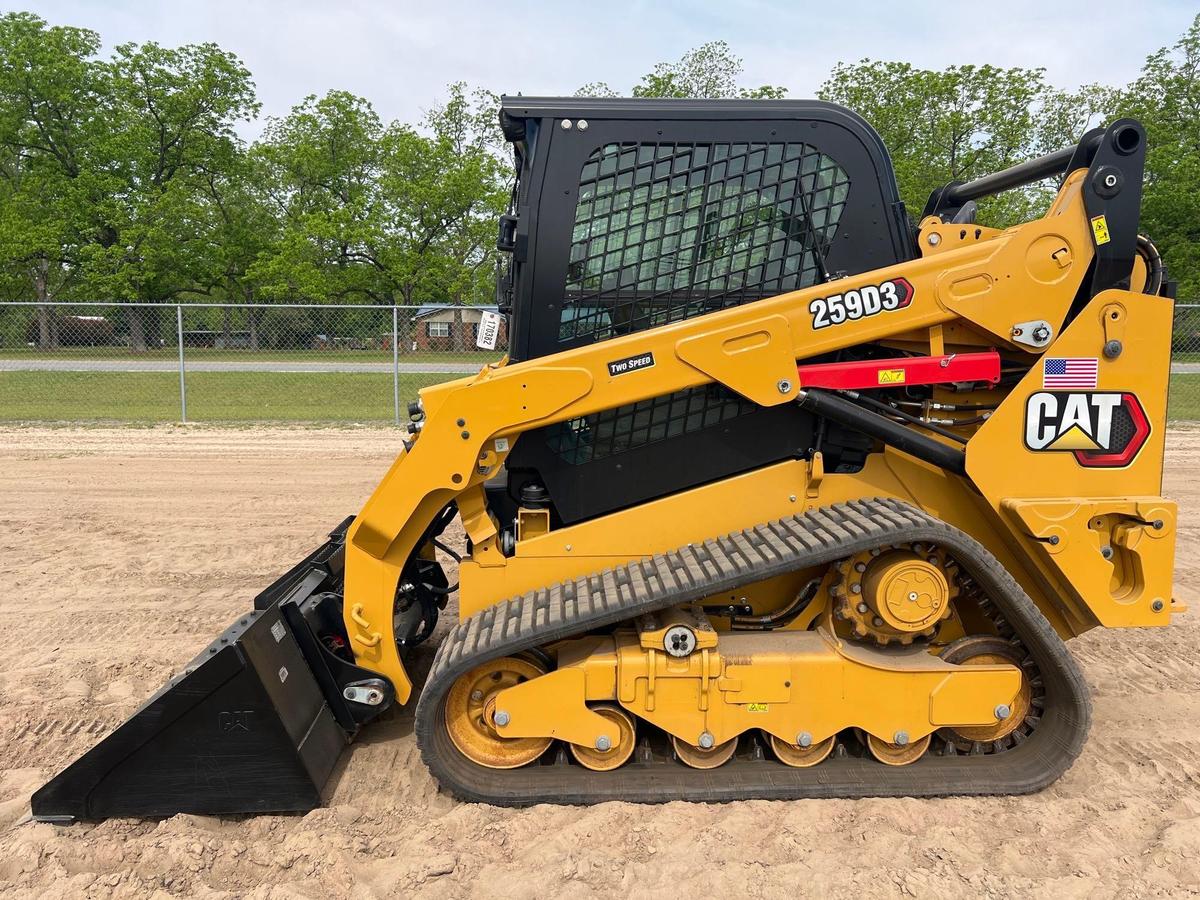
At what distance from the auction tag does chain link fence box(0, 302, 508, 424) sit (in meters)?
11.4

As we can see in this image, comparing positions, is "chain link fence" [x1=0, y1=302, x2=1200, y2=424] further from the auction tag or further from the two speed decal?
the two speed decal

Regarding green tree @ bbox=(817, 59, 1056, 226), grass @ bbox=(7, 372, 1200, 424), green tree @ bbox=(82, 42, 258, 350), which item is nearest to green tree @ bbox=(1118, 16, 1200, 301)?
green tree @ bbox=(817, 59, 1056, 226)

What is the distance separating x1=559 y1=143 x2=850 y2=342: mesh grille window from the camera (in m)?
3.20

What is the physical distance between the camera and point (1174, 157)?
29500 mm

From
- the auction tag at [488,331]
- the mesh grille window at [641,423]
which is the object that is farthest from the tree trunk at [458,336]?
the mesh grille window at [641,423]

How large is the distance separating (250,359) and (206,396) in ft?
5.08

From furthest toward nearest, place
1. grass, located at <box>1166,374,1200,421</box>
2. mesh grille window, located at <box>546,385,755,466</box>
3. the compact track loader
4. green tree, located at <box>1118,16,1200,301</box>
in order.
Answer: green tree, located at <box>1118,16,1200,301</box> < grass, located at <box>1166,374,1200,421</box> < mesh grille window, located at <box>546,385,755,466</box> < the compact track loader

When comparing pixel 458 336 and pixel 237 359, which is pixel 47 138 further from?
pixel 458 336

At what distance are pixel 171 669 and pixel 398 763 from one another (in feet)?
5.49

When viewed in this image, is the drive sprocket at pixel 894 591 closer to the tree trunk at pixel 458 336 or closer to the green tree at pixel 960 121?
the tree trunk at pixel 458 336

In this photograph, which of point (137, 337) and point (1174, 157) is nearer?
point (137, 337)

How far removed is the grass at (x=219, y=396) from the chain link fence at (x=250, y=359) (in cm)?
4

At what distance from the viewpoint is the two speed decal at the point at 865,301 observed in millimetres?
3004

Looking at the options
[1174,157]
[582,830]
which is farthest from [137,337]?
[1174,157]
